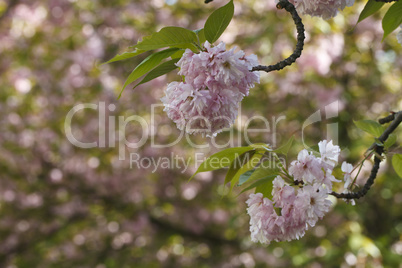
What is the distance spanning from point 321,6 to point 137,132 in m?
3.52

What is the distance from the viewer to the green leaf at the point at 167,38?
69 cm

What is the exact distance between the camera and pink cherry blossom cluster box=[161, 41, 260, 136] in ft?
2.27

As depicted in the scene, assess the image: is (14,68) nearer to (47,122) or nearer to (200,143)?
(47,122)

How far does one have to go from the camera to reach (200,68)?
699 millimetres

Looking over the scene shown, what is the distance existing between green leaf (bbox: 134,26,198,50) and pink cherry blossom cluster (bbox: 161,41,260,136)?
34 millimetres

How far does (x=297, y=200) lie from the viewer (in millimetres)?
748

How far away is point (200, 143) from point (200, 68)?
9.67ft

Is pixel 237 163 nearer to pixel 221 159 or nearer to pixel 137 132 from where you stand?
pixel 221 159

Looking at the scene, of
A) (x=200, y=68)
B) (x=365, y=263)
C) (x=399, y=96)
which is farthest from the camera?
(x=399, y=96)

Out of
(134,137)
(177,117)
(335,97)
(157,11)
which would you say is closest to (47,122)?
(134,137)

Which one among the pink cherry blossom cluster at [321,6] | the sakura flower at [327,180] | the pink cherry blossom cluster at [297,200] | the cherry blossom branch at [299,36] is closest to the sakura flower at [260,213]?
the pink cherry blossom cluster at [297,200]

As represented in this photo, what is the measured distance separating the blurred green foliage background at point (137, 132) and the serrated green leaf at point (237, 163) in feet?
6.99

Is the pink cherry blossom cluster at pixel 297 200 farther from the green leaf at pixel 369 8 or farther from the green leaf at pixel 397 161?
the green leaf at pixel 369 8

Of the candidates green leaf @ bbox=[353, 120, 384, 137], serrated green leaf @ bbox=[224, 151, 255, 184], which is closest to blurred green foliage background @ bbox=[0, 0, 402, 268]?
green leaf @ bbox=[353, 120, 384, 137]
